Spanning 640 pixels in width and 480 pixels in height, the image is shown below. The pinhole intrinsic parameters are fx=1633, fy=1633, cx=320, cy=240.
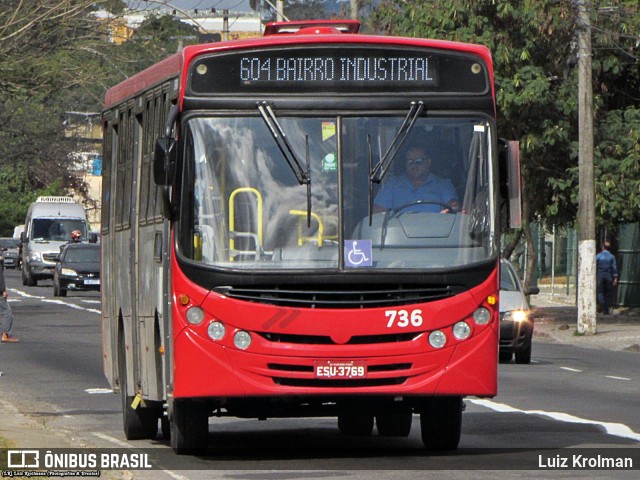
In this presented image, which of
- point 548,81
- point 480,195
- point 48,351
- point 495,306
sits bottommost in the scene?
point 48,351

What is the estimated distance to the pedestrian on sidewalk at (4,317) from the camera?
25.7 m

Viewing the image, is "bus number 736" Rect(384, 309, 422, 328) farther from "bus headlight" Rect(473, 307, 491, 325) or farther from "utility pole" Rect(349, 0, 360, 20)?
"utility pole" Rect(349, 0, 360, 20)

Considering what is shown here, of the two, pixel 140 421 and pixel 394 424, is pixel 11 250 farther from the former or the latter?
pixel 394 424

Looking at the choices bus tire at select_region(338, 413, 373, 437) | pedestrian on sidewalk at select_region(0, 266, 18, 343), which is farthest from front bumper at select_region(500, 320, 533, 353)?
bus tire at select_region(338, 413, 373, 437)

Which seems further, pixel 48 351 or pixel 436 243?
pixel 48 351

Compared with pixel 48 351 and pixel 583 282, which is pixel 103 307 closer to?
pixel 48 351

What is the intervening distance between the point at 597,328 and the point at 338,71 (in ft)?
77.7

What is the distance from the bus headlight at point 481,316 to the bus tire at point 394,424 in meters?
2.30

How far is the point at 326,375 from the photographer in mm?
10758

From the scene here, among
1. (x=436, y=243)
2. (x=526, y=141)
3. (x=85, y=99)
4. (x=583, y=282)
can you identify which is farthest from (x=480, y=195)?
(x=85, y=99)

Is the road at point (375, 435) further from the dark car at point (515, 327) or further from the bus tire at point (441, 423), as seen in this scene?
the dark car at point (515, 327)

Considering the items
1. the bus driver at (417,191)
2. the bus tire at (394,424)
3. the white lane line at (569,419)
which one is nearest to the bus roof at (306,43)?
the bus driver at (417,191)

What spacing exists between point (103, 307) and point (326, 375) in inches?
188

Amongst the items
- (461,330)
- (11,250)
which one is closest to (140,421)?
(461,330)
